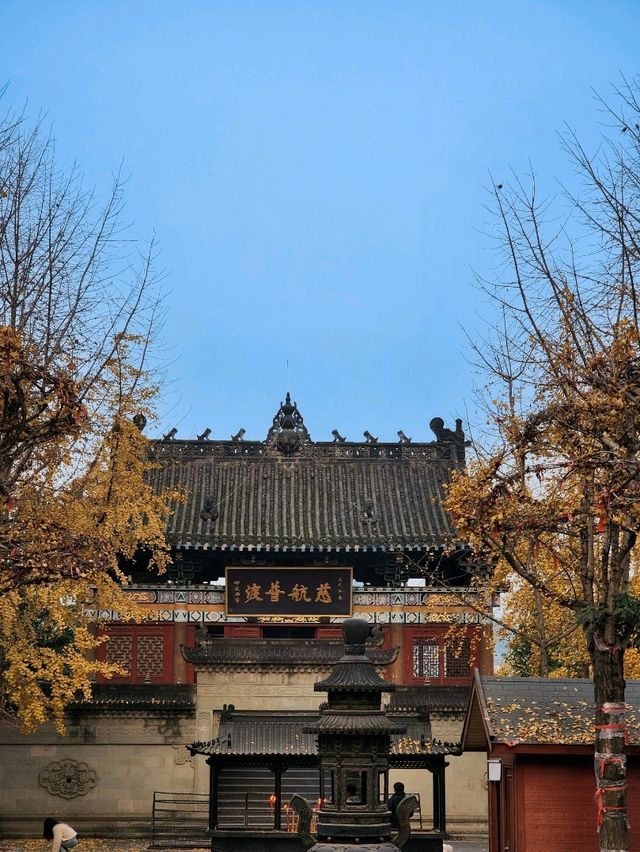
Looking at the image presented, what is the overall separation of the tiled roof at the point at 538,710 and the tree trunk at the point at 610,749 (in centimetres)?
197

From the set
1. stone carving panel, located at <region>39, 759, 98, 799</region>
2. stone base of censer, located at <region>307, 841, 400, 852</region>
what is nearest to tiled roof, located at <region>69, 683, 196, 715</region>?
stone carving panel, located at <region>39, 759, 98, 799</region>

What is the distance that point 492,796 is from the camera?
2450 centimetres

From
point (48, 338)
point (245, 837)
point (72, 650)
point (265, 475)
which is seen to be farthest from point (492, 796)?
point (265, 475)

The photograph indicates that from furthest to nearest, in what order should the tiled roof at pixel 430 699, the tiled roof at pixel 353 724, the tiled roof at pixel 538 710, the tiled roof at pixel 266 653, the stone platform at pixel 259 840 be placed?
the tiled roof at pixel 430 699 → the tiled roof at pixel 266 653 → the stone platform at pixel 259 840 → the tiled roof at pixel 538 710 → the tiled roof at pixel 353 724

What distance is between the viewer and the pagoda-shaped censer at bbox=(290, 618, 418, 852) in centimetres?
1803

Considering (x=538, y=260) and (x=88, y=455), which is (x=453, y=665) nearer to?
(x=88, y=455)

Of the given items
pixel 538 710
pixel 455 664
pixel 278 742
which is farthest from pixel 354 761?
pixel 455 664

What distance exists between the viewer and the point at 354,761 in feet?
61.7

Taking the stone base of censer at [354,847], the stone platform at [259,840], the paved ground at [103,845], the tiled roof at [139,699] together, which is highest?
the tiled roof at [139,699]

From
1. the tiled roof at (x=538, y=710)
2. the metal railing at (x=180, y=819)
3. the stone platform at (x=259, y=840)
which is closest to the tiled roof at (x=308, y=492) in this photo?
the metal railing at (x=180, y=819)

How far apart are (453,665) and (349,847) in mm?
18812

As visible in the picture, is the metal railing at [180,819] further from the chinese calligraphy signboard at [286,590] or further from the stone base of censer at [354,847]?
the stone base of censer at [354,847]

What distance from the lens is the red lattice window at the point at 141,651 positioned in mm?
35938

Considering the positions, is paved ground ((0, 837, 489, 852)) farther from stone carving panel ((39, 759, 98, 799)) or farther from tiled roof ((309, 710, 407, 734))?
tiled roof ((309, 710, 407, 734))
